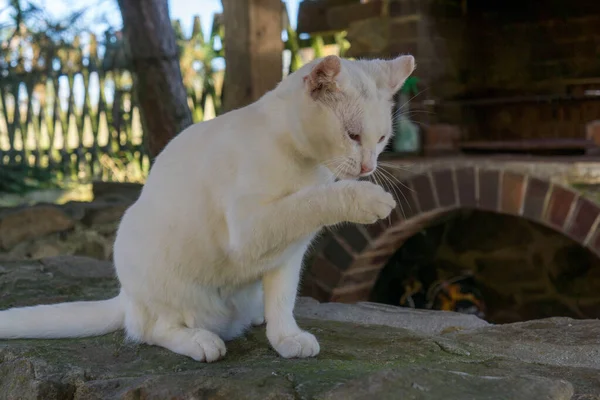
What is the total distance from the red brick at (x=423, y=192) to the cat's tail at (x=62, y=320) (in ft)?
8.22

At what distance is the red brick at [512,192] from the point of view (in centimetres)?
382

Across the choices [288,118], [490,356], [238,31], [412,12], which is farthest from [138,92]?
[490,356]

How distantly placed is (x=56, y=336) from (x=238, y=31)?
72.2 inches

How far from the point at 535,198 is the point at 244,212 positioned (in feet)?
8.91

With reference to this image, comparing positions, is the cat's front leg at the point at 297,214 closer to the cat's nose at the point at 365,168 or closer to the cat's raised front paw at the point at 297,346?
the cat's nose at the point at 365,168

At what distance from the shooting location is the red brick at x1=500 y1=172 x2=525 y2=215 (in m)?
3.82

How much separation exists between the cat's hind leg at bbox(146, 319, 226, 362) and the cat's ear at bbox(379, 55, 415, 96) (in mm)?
768

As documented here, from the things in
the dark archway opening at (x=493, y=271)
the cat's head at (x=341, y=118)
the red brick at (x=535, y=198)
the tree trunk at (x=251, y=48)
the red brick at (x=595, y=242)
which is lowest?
the dark archway opening at (x=493, y=271)

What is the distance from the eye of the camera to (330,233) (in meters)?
4.20

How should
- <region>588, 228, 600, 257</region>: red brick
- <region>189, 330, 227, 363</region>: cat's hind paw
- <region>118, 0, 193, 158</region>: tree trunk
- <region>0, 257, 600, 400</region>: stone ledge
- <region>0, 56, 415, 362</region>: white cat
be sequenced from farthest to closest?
1. <region>118, 0, 193, 158</region>: tree trunk
2. <region>588, 228, 600, 257</region>: red brick
3. <region>189, 330, 227, 363</region>: cat's hind paw
4. <region>0, 56, 415, 362</region>: white cat
5. <region>0, 257, 600, 400</region>: stone ledge

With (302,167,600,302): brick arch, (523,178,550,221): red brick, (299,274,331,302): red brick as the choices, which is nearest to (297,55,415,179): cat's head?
(302,167,600,302): brick arch

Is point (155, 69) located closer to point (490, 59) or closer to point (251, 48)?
point (251, 48)

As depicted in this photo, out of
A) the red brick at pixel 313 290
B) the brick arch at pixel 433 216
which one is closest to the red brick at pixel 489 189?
the brick arch at pixel 433 216

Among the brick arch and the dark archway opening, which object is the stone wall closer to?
the brick arch
